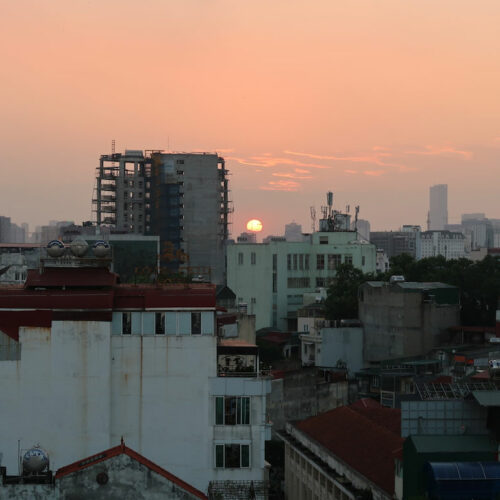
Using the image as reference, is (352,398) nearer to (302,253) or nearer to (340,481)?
(340,481)

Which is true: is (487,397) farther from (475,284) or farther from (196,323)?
(475,284)

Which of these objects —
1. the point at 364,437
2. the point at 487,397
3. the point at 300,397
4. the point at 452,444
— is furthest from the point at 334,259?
the point at 452,444

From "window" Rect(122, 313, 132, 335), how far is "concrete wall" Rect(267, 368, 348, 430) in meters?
22.4

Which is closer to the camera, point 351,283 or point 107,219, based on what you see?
point 351,283

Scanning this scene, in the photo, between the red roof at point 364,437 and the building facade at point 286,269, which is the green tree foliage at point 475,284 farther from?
the red roof at point 364,437

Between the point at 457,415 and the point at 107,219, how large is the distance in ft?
463

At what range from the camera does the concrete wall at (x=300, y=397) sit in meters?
62.5

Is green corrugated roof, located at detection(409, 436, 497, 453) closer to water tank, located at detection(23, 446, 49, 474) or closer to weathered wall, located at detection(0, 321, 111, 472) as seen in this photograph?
water tank, located at detection(23, 446, 49, 474)

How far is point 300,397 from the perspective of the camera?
211 ft

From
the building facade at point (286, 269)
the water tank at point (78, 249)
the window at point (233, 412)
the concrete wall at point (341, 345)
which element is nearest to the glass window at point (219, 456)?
the window at point (233, 412)

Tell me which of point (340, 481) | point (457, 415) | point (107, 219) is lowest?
point (340, 481)

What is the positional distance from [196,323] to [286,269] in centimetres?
8393

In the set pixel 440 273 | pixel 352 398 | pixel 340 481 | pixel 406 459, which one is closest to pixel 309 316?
pixel 440 273

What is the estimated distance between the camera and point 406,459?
34344mm
